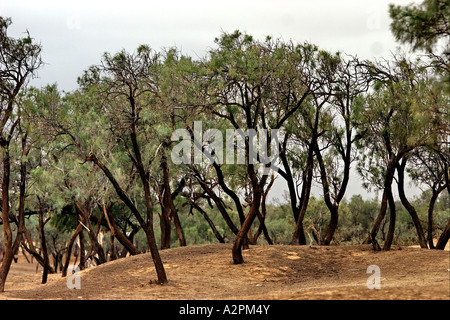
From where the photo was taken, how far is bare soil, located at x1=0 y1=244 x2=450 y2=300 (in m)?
15.3

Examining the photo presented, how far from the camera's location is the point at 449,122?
16.5m

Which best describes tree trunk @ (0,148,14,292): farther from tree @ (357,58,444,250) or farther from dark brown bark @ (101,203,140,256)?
tree @ (357,58,444,250)

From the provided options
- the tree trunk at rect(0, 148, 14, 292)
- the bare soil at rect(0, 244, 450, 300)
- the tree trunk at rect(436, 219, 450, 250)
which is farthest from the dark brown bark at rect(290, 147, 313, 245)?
the tree trunk at rect(0, 148, 14, 292)

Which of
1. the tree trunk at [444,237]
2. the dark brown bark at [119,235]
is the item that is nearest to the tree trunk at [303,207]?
the tree trunk at [444,237]

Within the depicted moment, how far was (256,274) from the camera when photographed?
18.9 metres

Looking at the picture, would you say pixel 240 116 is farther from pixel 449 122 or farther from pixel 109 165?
pixel 449 122

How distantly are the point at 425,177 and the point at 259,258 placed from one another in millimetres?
8701
